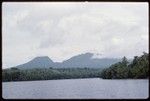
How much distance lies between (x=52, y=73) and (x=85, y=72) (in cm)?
24

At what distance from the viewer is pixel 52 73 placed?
2.12 metres

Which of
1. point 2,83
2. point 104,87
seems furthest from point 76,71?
point 2,83

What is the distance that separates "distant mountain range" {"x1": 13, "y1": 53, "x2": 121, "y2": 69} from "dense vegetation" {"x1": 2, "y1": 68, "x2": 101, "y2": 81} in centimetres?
3

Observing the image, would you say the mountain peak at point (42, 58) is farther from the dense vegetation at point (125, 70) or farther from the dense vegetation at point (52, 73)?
the dense vegetation at point (125, 70)

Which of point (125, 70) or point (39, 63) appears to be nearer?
point (39, 63)

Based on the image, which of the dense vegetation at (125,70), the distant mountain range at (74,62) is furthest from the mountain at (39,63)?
the dense vegetation at (125,70)

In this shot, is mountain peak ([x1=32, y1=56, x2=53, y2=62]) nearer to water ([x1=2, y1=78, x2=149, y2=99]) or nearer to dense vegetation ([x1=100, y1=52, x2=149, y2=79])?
water ([x1=2, y1=78, x2=149, y2=99])

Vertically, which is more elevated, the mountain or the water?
the mountain

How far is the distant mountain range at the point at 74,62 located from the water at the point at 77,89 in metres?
0.11

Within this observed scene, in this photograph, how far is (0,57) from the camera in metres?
1.95

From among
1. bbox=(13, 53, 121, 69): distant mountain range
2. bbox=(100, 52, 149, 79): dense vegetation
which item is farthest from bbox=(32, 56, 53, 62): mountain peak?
bbox=(100, 52, 149, 79): dense vegetation

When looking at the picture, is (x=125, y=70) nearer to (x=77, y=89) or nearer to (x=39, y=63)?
(x=77, y=89)

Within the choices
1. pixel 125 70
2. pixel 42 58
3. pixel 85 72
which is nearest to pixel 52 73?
pixel 42 58

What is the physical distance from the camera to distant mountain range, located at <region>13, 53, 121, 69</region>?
2.07 m
